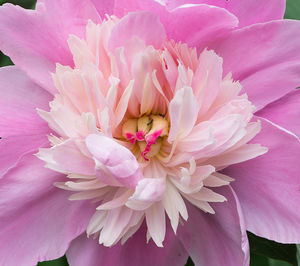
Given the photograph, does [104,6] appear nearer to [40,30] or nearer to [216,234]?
[40,30]

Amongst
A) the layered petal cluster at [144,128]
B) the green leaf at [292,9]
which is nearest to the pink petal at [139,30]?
the layered petal cluster at [144,128]

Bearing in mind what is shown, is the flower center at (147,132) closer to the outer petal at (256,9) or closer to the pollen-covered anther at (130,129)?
the pollen-covered anther at (130,129)

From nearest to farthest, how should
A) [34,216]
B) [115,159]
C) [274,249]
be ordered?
[115,159] < [34,216] < [274,249]

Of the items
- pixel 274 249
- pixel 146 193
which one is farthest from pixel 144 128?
pixel 274 249

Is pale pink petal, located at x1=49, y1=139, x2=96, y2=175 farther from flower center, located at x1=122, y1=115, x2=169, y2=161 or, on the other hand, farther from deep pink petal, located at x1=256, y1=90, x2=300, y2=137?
deep pink petal, located at x1=256, y1=90, x2=300, y2=137

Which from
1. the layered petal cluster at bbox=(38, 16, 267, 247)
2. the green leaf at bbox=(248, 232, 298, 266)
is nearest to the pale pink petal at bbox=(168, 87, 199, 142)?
the layered petal cluster at bbox=(38, 16, 267, 247)

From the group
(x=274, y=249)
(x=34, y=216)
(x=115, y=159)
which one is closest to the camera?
(x=115, y=159)
